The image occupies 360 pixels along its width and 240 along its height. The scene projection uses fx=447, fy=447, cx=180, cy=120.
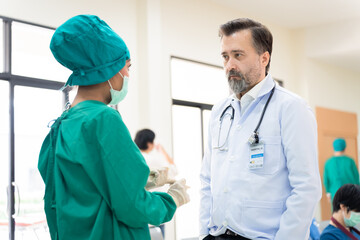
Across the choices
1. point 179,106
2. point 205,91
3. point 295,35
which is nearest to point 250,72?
point 179,106

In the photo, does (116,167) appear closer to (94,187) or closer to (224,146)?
(94,187)

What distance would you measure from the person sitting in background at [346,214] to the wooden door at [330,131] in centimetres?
530

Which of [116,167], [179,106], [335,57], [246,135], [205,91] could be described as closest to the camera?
[116,167]

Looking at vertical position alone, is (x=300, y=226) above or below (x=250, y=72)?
below

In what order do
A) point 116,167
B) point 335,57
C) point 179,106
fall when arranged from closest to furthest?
1. point 116,167
2. point 179,106
3. point 335,57

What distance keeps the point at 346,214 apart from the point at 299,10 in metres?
4.85

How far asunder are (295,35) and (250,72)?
6.41 meters

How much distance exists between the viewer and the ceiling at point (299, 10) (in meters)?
6.45

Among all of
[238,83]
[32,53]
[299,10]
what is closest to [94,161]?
[238,83]

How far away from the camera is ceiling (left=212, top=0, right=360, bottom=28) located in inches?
254

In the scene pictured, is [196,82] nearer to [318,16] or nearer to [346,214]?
[318,16]

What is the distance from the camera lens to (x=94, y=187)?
1261mm

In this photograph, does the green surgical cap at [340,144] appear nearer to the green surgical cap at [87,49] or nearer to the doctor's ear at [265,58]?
the doctor's ear at [265,58]

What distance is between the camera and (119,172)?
1228 millimetres
